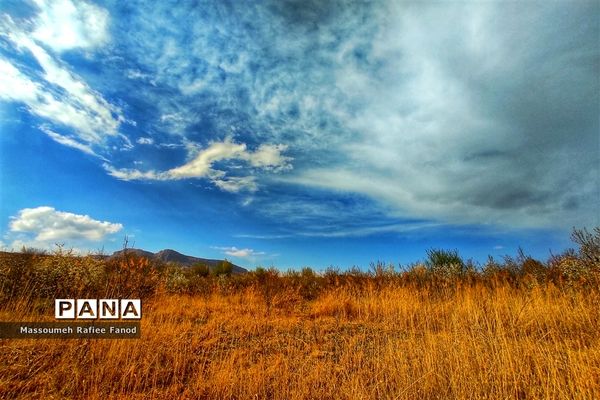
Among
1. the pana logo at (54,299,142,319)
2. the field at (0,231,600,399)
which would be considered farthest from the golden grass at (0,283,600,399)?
the pana logo at (54,299,142,319)

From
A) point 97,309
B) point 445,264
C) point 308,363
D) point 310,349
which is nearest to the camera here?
point 308,363

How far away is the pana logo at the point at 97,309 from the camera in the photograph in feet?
26.8

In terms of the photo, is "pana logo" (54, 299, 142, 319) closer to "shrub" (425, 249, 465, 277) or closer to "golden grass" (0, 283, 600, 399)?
"golden grass" (0, 283, 600, 399)

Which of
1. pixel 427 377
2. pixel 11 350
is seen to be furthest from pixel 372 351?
pixel 11 350

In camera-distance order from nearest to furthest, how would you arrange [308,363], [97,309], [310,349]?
[308,363], [310,349], [97,309]

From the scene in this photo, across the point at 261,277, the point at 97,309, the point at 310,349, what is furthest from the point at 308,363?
the point at 261,277

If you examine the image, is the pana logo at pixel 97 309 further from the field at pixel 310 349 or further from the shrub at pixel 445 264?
the shrub at pixel 445 264

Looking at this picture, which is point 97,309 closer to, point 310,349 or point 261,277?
point 310,349

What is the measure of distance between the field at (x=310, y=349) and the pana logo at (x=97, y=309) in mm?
452

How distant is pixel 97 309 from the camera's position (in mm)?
8250

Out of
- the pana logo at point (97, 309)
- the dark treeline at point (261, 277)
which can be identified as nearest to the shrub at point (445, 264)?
the dark treeline at point (261, 277)

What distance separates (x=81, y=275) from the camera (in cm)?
1120

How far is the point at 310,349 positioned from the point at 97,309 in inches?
205

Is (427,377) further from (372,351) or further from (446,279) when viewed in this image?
(446,279)
